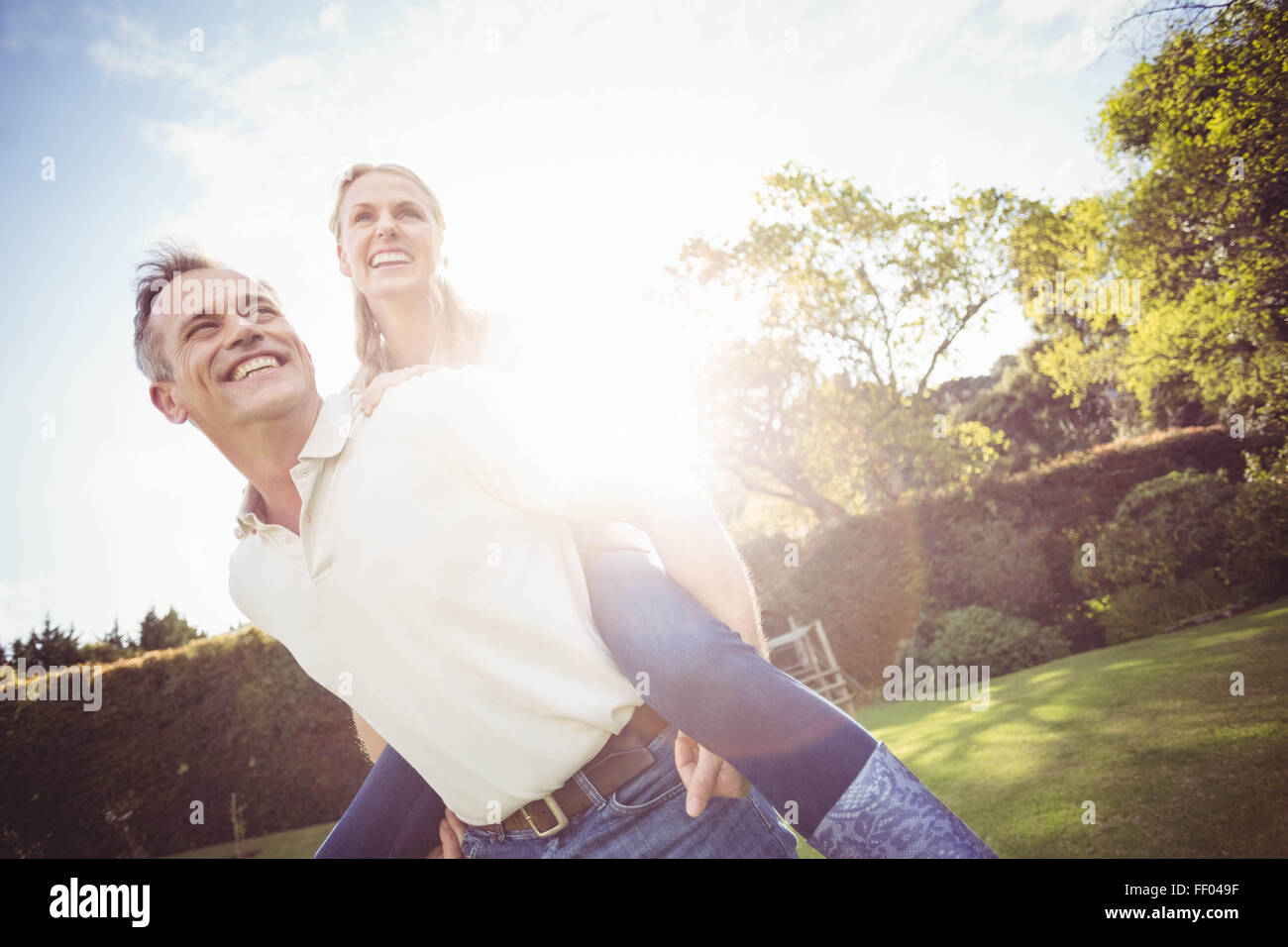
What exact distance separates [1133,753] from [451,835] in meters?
5.13

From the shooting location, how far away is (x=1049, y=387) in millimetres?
32969

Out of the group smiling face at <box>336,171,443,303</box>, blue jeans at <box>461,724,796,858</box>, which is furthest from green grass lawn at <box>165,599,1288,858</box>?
smiling face at <box>336,171,443,303</box>

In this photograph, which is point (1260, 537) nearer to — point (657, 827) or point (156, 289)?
point (657, 827)

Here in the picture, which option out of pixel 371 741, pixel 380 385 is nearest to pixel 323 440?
pixel 380 385

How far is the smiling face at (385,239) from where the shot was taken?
239cm

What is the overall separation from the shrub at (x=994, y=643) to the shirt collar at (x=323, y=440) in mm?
11985

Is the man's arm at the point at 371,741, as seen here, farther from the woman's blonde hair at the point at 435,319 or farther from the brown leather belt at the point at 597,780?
the woman's blonde hair at the point at 435,319

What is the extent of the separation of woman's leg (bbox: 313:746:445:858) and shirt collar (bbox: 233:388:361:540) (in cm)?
71

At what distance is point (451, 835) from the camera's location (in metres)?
1.71

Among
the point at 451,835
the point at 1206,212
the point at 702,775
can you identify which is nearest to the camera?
the point at 702,775

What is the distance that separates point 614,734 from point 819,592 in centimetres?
1382

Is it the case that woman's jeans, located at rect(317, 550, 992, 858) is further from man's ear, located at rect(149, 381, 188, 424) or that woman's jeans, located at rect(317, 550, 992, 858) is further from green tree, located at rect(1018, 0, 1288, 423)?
green tree, located at rect(1018, 0, 1288, 423)
